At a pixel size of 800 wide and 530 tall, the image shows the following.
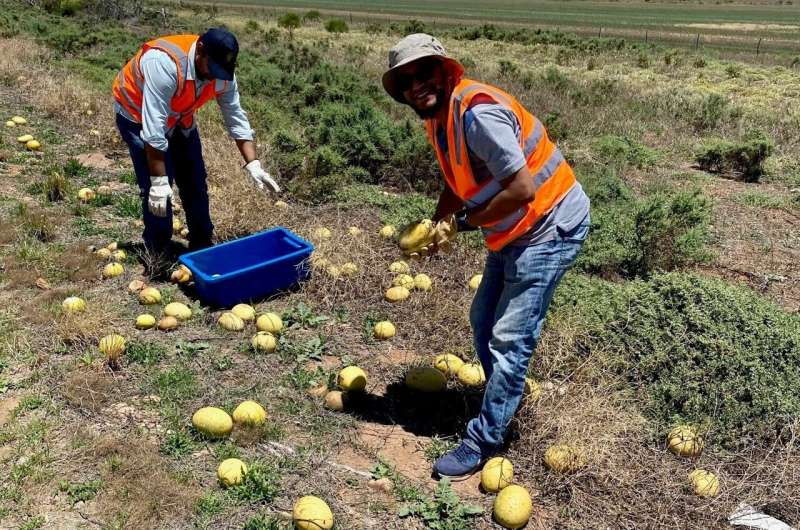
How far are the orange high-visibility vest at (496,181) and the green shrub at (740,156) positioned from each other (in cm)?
727

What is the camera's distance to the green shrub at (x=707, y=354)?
3.35 meters

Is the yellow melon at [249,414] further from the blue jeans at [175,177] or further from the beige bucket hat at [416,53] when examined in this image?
the blue jeans at [175,177]

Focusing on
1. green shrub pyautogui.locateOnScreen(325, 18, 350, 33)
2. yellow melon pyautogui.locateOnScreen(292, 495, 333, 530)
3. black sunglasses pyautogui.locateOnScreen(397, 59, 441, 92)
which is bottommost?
yellow melon pyautogui.locateOnScreen(292, 495, 333, 530)

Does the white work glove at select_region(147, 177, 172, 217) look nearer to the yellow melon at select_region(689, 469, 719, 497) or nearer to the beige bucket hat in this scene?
the beige bucket hat

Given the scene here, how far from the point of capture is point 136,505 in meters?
2.79

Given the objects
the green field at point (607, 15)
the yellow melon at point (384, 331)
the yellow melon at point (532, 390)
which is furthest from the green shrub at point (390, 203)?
the green field at point (607, 15)

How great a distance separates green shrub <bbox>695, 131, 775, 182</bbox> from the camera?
28.5 feet

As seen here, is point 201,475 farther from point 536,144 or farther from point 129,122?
point 129,122

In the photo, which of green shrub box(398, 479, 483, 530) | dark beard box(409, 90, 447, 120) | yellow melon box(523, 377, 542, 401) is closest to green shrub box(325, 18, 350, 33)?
yellow melon box(523, 377, 542, 401)

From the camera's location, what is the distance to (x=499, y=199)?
2.56m

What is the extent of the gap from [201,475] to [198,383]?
0.80 meters

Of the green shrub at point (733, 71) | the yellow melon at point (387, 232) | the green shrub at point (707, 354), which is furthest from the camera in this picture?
the green shrub at point (733, 71)

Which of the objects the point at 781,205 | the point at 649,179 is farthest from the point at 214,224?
the point at 781,205

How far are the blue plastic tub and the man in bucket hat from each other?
1.91 m
